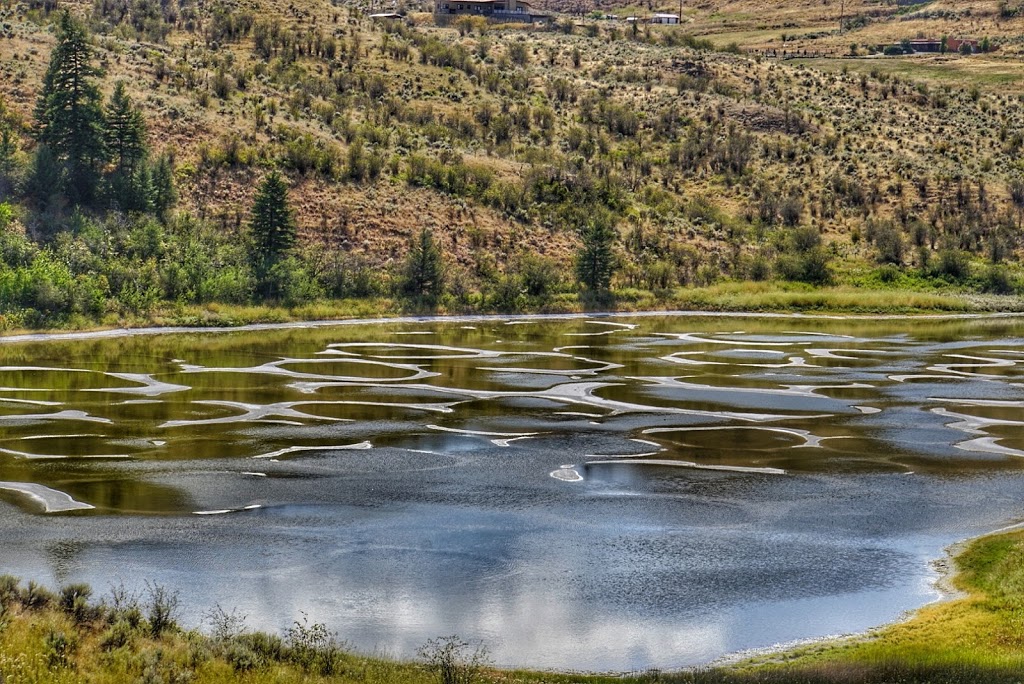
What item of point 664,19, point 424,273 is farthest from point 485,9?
point 424,273

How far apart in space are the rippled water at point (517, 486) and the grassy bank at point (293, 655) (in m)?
0.78

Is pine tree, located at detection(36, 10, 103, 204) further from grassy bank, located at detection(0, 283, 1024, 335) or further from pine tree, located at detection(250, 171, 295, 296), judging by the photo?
grassy bank, located at detection(0, 283, 1024, 335)

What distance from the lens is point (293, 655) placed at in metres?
18.0

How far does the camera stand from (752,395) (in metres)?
42.7

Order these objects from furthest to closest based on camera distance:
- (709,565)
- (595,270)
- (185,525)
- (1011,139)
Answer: (1011,139) → (595,270) → (185,525) → (709,565)

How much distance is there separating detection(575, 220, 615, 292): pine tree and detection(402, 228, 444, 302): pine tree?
8.97 m

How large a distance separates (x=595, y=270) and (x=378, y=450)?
141ft

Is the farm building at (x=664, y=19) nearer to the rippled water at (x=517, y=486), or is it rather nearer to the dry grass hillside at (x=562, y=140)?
the dry grass hillside at (x=562, y=140)

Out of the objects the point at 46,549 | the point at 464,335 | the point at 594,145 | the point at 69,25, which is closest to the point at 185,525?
the point at 46,549

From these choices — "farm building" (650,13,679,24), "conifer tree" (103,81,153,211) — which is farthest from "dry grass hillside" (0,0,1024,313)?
"farm building" (650,13,679,24)

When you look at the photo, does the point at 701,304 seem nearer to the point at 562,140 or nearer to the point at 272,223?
the point at 272,223

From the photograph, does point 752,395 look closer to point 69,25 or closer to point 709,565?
point 709,565

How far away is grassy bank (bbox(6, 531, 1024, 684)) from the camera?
17172mm

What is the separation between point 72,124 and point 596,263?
31.9 metres
